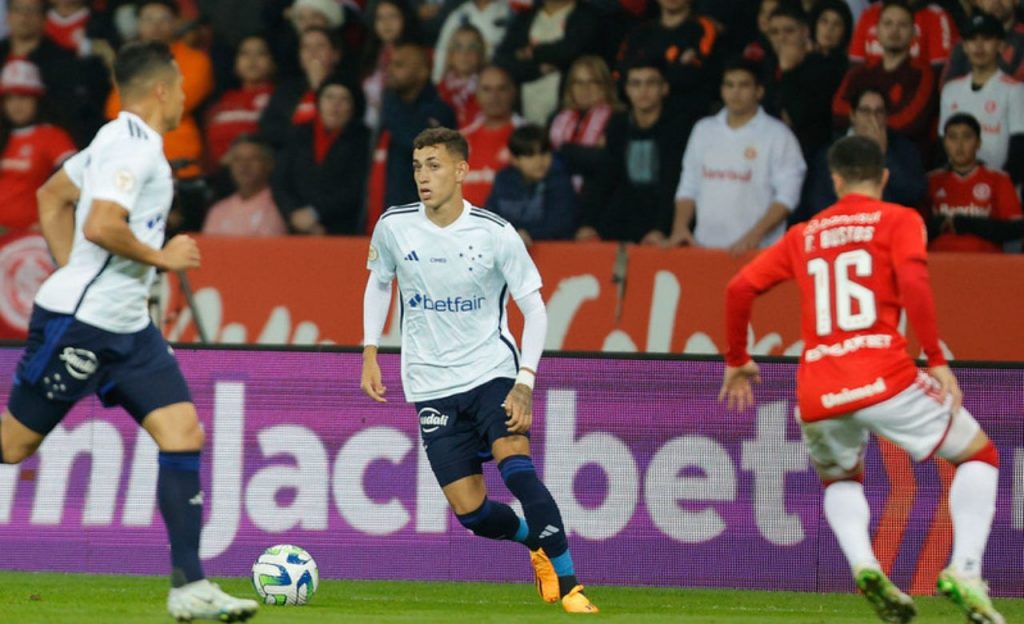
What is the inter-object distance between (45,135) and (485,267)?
20.8 ft

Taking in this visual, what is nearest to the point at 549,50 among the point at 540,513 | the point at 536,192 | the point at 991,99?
the point at 536,192

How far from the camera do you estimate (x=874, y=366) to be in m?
6.71

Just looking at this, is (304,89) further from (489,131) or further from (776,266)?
(776,266)

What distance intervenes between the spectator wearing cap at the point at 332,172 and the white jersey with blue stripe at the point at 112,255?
6.34 m

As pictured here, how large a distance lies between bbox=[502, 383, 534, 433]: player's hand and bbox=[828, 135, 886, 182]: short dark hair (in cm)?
163

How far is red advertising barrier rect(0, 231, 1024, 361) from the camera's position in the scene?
11070mm

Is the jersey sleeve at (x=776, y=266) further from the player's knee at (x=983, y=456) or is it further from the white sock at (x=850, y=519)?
the player's knee at (x=983, y=456)

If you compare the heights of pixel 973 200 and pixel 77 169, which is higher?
pixel 77 169

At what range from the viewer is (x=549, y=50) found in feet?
41.4

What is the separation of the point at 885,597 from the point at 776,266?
1.34 meters

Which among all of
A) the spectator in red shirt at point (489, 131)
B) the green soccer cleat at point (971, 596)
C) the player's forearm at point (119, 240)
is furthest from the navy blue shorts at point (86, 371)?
the spectator in red shirt at point (489, 131)

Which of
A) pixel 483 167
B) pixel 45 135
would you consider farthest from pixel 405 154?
pixel 45 135

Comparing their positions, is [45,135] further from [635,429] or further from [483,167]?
[635,429]

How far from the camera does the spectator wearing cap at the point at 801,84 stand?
11953mm
